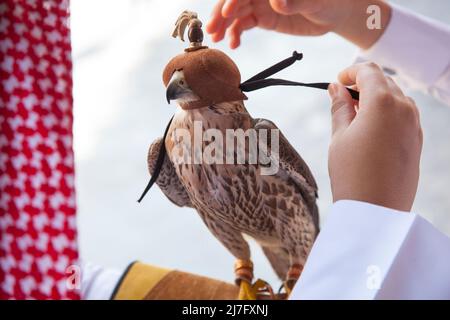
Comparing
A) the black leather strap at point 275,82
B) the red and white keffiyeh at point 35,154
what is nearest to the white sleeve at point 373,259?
the black leather strap at point 275,82

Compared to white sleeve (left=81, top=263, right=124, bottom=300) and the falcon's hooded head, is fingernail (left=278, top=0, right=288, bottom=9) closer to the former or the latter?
the falcon's hooded head

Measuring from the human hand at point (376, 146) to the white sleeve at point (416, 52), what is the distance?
0.12m

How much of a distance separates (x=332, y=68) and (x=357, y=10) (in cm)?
8

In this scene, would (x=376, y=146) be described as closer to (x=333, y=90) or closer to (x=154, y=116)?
(x=333, y=90)

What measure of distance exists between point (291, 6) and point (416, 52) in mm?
193

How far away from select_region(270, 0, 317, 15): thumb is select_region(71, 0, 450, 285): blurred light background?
0.03 m

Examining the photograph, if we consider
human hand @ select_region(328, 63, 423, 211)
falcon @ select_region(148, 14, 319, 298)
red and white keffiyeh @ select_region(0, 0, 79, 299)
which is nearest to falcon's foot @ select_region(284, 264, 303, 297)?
falcon @ select_region(148, 14, 319, 298)

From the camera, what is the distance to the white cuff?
62 cm

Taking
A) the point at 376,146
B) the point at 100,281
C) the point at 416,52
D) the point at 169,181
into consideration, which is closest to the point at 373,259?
the point at 376,146

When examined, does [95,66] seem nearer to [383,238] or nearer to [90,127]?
[90,127]

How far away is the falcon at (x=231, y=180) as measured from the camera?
0.49 meters

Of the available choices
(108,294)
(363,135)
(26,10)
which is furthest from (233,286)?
(26,10)

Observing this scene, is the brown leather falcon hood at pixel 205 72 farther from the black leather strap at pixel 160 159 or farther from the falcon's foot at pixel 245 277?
the falcon's foot at pixel 245 277

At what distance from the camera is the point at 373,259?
456mm
